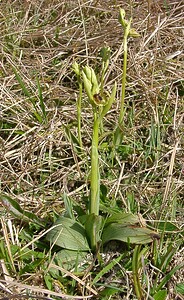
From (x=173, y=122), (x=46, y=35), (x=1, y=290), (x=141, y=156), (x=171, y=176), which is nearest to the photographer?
(x=1, y=290)

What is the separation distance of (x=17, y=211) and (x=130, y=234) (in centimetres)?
37

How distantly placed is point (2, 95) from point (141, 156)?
0.65 metres

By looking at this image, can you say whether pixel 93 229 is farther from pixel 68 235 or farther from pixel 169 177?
pixel 169 177

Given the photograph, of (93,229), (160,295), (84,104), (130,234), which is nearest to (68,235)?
(93,229)

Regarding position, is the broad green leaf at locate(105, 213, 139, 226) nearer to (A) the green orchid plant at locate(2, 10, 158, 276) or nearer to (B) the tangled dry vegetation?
(A) the green orchid plant at locate(2, 10, 158, 276)

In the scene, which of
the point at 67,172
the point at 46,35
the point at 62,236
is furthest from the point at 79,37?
the point at 62,236

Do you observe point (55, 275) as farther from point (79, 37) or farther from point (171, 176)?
point (79, 37)

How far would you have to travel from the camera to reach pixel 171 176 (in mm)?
1736

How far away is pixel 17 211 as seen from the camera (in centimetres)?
160

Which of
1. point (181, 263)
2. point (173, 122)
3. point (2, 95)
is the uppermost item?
point (2, 95)

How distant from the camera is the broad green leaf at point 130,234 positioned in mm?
1464

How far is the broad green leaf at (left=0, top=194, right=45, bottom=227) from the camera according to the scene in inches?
62.6

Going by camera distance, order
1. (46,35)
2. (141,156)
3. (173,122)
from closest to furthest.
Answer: (141,156), (173,122), (46,35)

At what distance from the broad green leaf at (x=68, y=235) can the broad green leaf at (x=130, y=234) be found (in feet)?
0.24
